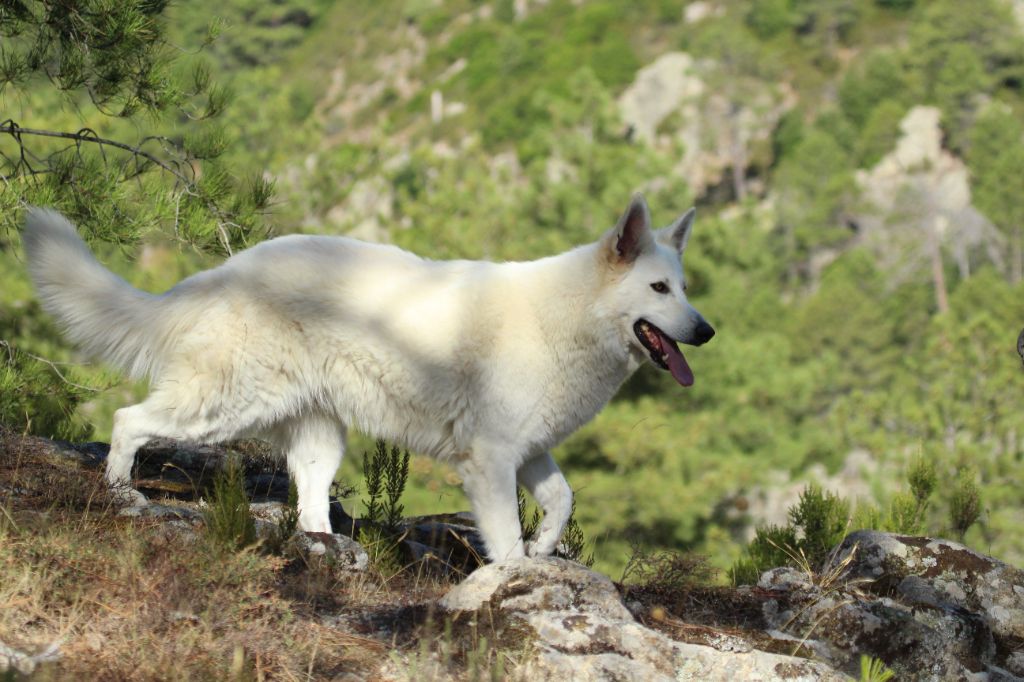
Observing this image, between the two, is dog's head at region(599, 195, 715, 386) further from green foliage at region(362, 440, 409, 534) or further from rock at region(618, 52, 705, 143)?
rock at region(618, 52, 705, 143)

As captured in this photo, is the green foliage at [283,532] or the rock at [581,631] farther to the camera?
the green foliage at [283,532]

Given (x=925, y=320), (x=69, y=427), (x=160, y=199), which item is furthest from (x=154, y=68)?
(x=925, y=320)

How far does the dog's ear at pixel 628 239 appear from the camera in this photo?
4965 millimetres

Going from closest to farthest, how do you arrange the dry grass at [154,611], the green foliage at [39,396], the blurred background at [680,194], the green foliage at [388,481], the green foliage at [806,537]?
the dry grass at [154,611] → the green foliage at [388,481] → the green foliage at [806,537] → the green foliage at [39,396] → the blurred background at [680,194]

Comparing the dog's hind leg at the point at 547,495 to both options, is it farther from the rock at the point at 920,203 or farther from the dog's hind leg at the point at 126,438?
the rock at the point at 920,203

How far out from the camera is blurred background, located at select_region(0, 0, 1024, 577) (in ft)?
22.9

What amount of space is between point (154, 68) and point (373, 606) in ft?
14.3

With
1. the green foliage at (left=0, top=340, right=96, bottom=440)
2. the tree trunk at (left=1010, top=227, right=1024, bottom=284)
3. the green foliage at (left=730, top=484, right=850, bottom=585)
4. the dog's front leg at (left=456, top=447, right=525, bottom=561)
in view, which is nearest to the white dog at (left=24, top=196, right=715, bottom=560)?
the dog's front leg at (left=456, top=447, right=525, bottom=561)

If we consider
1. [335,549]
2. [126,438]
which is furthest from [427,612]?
[126,438]

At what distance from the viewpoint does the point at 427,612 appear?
3.66m

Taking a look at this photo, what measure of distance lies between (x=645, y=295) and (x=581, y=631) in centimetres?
193

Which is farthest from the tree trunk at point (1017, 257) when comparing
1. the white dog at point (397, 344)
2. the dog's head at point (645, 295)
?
the white dog at point (397, 344)

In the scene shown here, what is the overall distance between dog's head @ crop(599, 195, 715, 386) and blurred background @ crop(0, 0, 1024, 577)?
4.60ft

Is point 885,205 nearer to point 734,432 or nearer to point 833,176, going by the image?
point 833,176
